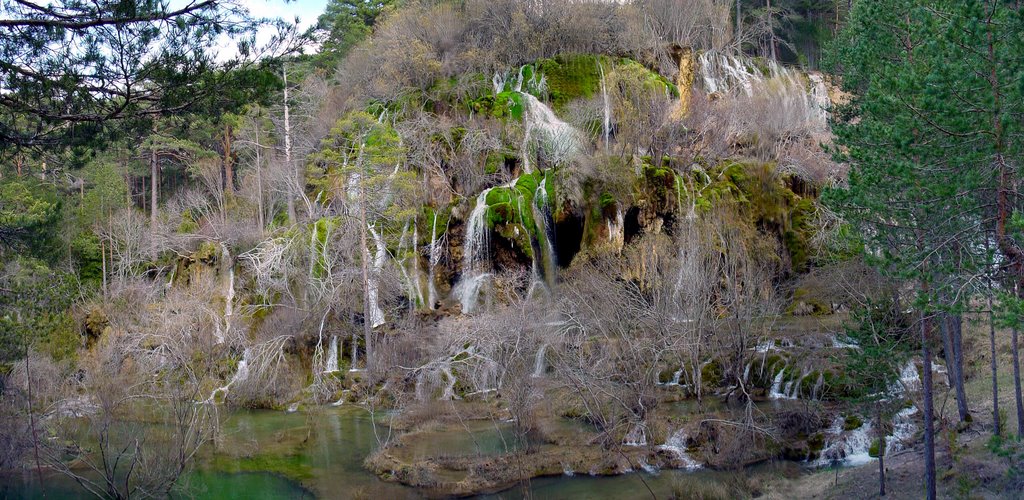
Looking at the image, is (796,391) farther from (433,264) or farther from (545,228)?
(433,264)

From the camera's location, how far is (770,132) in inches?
1177

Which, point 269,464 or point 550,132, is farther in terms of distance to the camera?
point 550,132

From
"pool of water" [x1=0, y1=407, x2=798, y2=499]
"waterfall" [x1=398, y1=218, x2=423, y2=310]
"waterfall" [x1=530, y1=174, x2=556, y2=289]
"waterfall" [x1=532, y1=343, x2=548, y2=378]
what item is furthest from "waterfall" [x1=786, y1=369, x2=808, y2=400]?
"waterfall" [x1=398, y1=218, x2=423, y2=310]

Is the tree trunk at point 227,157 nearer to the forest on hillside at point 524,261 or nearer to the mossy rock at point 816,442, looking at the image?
the forest on hillside at point 524,261

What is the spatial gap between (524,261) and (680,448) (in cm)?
1209

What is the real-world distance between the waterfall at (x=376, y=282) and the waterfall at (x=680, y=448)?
11272 millimetres

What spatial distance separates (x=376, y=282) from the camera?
24.0 metres

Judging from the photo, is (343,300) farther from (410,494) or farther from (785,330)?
(785,330)

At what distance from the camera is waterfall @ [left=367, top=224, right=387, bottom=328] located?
2381cm

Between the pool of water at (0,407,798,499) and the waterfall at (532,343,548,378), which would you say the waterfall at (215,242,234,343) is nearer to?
the pool of water at (0,407,798,499)

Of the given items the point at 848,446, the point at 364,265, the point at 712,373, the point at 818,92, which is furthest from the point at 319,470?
the point at 818,92

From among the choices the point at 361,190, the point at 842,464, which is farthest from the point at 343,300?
the point at 842,464

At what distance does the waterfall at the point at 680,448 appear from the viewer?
14.6m

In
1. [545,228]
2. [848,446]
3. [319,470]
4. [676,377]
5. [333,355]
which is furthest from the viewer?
[545,228]
